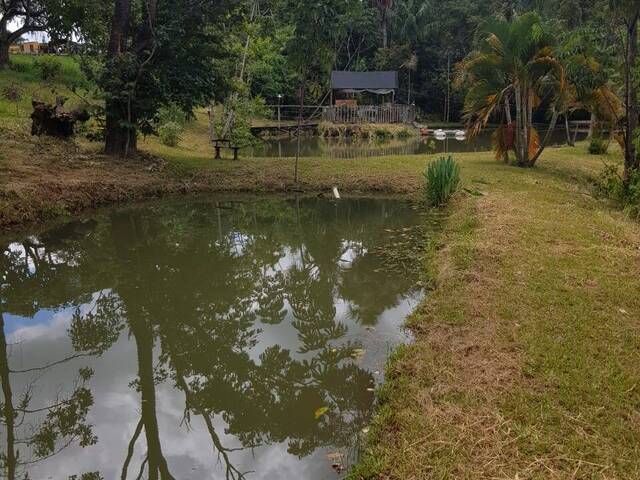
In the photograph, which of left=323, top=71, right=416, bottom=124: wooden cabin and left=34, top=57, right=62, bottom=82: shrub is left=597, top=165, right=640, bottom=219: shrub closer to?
left=34, top=57, right=62, bottom=82: shrub

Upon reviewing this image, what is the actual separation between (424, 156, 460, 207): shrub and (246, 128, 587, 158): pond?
360 inches

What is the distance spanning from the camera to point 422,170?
12.6 metres

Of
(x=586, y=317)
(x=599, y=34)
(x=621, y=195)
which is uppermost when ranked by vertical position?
(x=599, y=34)

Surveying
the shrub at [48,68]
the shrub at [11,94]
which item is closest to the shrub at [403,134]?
the shrub at [48,68]

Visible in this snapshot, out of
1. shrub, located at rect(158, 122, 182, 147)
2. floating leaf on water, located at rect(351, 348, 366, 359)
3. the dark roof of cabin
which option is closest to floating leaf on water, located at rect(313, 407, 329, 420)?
floating leaf on water, located at rect(351, 348, 366, 359)

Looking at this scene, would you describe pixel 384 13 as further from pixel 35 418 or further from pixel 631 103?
pixel 35 418

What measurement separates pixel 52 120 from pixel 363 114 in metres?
→ 21.3

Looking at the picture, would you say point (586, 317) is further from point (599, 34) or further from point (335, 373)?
point (599, 34)

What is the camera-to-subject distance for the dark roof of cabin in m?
33.2

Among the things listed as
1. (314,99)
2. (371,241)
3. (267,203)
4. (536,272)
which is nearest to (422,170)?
(267,203)

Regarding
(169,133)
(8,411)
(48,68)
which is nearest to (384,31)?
(48,68)

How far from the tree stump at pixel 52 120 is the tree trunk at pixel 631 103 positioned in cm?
1107

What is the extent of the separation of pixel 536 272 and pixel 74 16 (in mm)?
14503

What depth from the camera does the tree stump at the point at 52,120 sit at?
1191 cm
